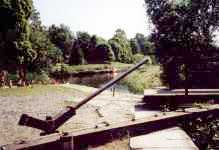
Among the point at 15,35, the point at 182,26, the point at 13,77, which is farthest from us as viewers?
the point at 13,77

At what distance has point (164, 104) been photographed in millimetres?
13117

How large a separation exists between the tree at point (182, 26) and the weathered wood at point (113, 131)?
46.2ft

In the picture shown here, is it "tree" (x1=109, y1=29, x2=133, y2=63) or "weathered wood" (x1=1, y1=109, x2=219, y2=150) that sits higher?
"tree" (x1=109, y1=29, x2=133, y2=63)

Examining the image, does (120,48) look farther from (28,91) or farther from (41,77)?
(28,91)

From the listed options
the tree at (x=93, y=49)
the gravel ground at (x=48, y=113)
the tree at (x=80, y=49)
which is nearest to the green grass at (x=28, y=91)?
the gravel ground at (x=48, y=113)

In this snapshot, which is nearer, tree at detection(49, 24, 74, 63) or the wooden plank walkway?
the wooden plank walkway

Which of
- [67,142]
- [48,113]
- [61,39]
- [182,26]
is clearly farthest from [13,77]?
[61,39]

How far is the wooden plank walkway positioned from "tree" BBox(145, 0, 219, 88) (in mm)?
14422

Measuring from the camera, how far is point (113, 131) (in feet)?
22.1

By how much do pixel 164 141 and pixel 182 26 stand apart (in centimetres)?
1713

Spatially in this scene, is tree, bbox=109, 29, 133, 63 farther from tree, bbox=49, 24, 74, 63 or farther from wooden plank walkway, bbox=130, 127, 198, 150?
wooden plank walkway, bbox=130, 127, 198, 150

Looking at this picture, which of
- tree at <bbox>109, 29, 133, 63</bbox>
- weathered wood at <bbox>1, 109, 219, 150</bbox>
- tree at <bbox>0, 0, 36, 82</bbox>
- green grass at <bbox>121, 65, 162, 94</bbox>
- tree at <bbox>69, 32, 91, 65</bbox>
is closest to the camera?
weathered wood at <bbox>1, 109, 219, 150</bbox>

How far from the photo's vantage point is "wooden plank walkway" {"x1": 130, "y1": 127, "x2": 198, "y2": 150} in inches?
265

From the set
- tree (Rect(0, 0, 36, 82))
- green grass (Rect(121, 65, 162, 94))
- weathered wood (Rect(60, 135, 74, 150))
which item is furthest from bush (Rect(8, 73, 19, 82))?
weathered wood (Rect(60, 135, 74, 150))
